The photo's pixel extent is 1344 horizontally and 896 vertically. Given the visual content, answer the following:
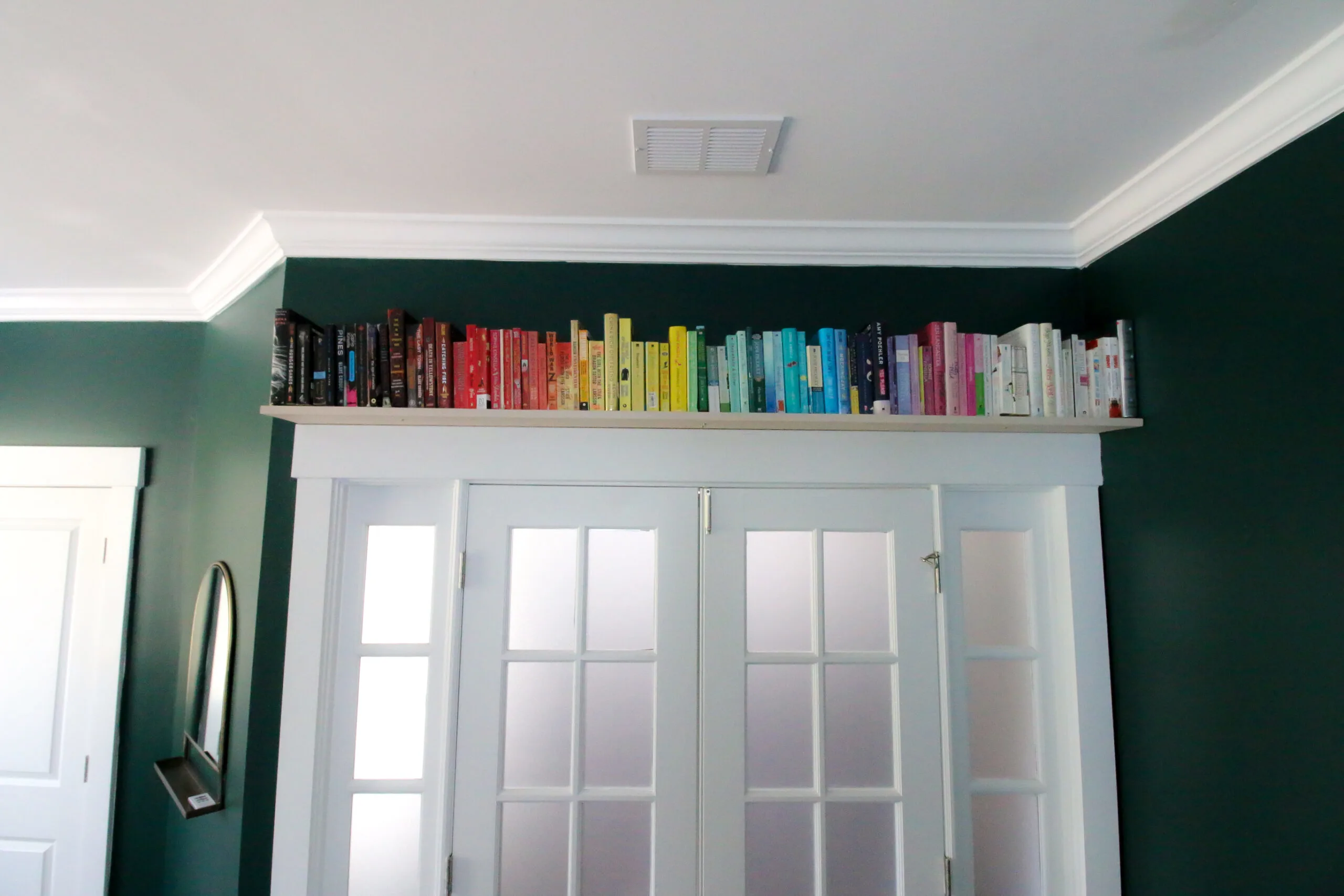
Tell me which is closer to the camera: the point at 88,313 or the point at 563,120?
the point at 563,120

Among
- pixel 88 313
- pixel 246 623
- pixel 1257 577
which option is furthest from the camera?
pixel 88 313

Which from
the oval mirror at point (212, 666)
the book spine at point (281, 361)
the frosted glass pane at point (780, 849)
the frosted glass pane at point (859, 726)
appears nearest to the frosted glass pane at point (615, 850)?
the frosted glass pane at point (780, 849)

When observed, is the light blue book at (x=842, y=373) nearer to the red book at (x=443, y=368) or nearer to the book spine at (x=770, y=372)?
the book spine at (x=770, y=372)

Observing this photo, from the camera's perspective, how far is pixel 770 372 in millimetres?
2004

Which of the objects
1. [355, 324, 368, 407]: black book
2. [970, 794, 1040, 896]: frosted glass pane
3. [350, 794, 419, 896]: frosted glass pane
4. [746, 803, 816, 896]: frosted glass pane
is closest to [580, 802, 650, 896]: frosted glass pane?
[746, 803, 816, 896]: frosted glass pane

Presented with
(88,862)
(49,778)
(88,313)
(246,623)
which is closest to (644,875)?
(246,623)

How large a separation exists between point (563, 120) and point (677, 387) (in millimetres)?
702

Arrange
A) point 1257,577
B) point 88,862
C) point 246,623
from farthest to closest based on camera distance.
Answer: point 88,862, point 246,623, point 1257,577

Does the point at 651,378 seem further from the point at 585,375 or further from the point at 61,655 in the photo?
the point at 61,655

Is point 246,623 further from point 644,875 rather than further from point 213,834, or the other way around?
point 644,875

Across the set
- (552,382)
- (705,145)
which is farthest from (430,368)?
(705,145)

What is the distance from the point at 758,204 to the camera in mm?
Result: 2004

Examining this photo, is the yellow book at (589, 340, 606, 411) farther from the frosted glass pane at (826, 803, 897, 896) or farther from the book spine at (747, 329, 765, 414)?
the frosted glass pane at (826, 803, 897, 896)

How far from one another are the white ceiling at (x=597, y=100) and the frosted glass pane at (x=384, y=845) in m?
1.60
